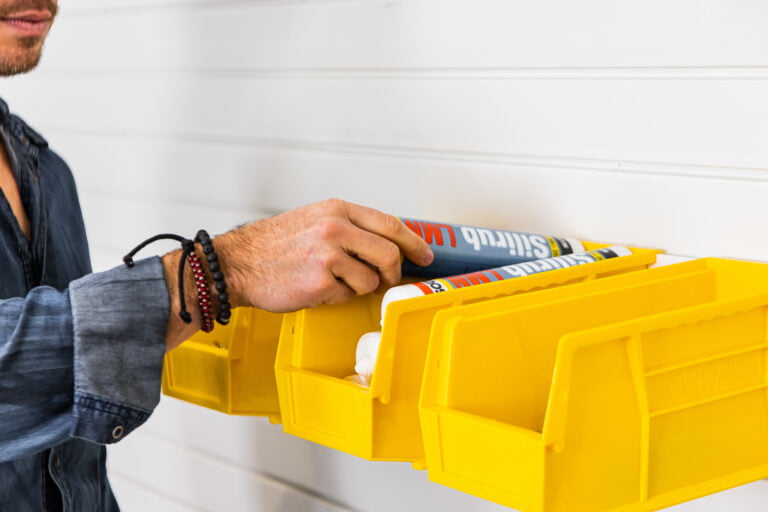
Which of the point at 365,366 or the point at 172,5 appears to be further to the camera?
the point at 172,5

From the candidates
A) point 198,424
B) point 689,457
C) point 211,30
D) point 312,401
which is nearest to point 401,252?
point 312,401

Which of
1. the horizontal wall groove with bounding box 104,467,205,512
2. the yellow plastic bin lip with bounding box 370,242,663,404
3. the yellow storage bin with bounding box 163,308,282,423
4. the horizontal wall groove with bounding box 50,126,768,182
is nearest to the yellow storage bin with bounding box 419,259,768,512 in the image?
the yellow plastic bin lip with bounding box 370,242,663,404

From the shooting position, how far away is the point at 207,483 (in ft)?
4.54

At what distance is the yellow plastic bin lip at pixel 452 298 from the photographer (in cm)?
62

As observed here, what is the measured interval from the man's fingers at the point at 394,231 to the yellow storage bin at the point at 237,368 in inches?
6.8

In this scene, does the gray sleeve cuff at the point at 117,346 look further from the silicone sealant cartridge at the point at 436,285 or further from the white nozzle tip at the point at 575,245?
the white nozzle tip at the point at 575,245

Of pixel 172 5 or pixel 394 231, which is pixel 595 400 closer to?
pixel 394 231

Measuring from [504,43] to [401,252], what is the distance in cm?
30

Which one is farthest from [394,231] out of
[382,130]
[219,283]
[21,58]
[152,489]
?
[152,489]

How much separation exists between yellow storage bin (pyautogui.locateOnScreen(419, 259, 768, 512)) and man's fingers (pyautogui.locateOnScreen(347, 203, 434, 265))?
10 cm

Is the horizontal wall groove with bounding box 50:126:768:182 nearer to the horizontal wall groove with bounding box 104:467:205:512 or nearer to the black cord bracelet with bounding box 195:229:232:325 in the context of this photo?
the black cord bracelet with bounding box 195:229:232:325

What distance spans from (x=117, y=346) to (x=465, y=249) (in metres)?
0.28

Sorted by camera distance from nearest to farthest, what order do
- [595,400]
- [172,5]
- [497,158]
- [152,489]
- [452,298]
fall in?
[595,400] → [452,298] → [497,158] → [172,5] → [152,489]

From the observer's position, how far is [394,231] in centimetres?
69
